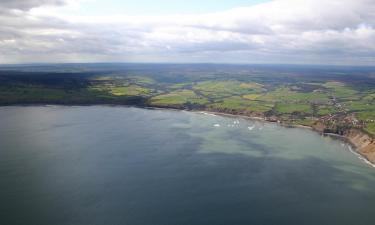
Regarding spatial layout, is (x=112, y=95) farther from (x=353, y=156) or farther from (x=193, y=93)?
(x=353, y=156)

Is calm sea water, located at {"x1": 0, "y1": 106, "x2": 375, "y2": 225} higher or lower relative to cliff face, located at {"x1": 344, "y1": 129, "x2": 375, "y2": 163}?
lower

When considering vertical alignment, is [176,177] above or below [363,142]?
below

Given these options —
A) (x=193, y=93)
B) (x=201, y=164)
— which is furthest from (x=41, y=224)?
(x=193, y=93)

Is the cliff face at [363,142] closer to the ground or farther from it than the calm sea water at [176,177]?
farther from it

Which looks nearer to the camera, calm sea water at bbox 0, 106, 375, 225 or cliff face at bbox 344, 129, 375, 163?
calm sea water at bbox 0, 106, 375, 225
